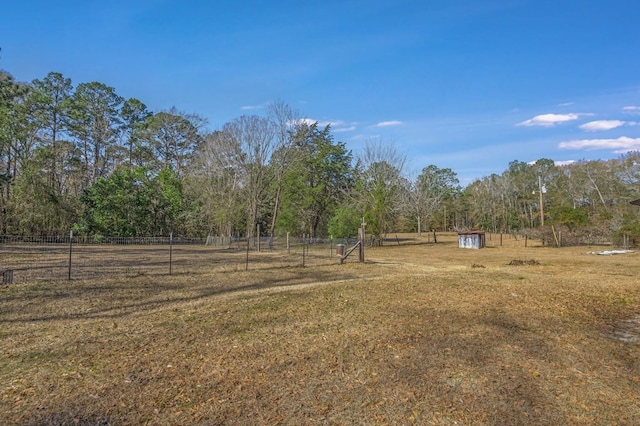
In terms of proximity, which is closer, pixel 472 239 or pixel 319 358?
Answer: pixel 319 358

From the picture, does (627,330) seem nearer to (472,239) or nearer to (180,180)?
(472,239)

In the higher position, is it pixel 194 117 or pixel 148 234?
pixel 194 117

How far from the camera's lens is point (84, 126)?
4297 centimetres

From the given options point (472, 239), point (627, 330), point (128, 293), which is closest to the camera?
point (627, 330)

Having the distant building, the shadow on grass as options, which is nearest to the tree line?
the distant building

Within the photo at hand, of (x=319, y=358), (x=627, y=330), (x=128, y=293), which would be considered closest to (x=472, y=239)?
(x=627, y=330)

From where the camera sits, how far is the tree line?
105 ft

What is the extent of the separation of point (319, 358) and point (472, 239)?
103 ft

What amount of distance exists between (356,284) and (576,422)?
752cm

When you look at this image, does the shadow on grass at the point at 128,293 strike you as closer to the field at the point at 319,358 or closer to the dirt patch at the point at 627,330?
the field at the point at 319,358

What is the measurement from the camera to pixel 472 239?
33312mm

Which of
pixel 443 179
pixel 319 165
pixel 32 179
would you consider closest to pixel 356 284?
→ pixel 32 179

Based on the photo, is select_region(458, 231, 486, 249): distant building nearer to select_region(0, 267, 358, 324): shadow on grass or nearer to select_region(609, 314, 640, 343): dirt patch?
select_region(0, 267, 358, 324): shadow on grass

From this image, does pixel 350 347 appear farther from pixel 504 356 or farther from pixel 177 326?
pixel 177 326
